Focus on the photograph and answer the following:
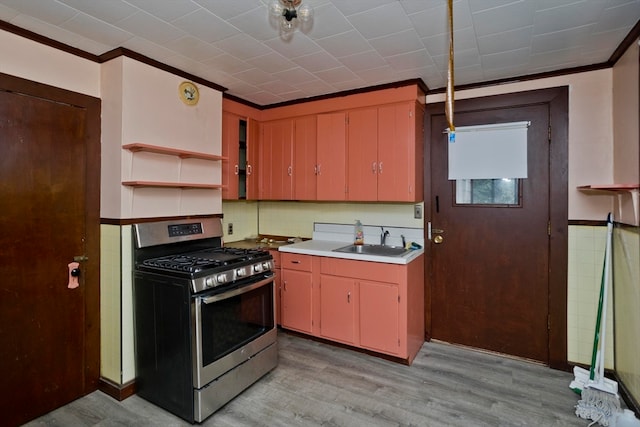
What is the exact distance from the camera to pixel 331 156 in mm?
3420

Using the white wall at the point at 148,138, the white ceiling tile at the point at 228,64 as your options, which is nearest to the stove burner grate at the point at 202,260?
the white wall at the point at 148,138

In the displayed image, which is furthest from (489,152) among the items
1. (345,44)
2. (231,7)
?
(231,7)

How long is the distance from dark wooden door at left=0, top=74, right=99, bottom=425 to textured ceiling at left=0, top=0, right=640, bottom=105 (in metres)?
0.58

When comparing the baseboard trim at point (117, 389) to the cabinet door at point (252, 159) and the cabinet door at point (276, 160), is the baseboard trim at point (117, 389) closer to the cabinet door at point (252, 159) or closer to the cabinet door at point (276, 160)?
the cabinet door at point (252, 159)

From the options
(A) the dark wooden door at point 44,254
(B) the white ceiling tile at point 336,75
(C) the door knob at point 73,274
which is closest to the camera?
(A) the dark wooden door at point 44,254

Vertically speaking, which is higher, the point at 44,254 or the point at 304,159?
the point at 304,159

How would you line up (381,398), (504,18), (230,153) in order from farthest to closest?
(230,153) → (381,398) → (504,18)

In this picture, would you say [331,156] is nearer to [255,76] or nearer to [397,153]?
[397,153]

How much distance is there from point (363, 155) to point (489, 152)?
1074mm

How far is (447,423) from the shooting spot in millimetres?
2131

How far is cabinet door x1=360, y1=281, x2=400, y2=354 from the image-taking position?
9.31 feet

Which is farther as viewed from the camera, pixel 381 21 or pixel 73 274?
pixel 73 274

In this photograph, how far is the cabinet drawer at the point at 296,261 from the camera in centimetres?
323

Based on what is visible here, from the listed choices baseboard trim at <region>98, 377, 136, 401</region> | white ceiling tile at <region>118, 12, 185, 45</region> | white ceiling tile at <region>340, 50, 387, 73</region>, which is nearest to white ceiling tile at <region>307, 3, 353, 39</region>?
white ceiling tile at <region>340, 50, 387, 73</region>
